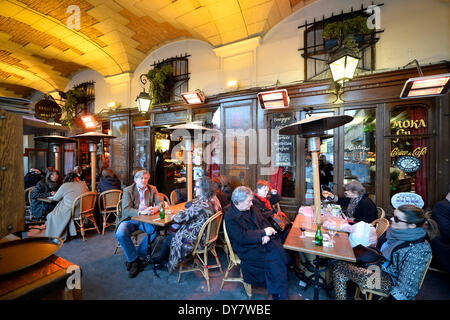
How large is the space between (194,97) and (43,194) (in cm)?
484

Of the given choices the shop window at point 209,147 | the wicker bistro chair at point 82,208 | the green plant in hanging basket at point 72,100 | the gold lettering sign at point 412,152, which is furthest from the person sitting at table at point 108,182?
the gold lettering sign at point 412,152

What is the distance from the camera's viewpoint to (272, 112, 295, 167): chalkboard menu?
490 cm

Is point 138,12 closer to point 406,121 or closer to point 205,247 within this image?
point 205,247

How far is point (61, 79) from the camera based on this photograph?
358 inches

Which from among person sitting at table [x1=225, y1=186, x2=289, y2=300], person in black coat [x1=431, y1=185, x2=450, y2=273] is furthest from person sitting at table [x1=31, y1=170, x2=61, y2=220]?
person in black coat [x1=431, y1=185, x2=450, y2=273]

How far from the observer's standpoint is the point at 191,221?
297cm

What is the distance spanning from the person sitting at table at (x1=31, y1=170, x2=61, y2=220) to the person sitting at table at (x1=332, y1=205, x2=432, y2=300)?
22.7 feet

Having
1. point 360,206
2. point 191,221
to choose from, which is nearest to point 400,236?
point 360,206

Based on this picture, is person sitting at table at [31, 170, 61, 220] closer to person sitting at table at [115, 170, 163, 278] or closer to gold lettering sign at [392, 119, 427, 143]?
person sitting at table at [115, 170, 163, 278]

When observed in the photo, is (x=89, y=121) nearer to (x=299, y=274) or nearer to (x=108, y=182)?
(x=108, y=182)

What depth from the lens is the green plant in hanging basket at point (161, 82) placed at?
6371 mm

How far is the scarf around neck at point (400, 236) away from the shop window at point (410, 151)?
2.54 metres

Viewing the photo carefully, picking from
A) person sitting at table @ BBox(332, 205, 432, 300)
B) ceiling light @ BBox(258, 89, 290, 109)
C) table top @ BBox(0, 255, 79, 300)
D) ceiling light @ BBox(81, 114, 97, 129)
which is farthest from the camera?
ceiling light @ BBox(81, 114, 97, 129)

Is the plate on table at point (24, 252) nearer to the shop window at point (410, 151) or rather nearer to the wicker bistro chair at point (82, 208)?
the wicker bistro chair at point (82, 208)
